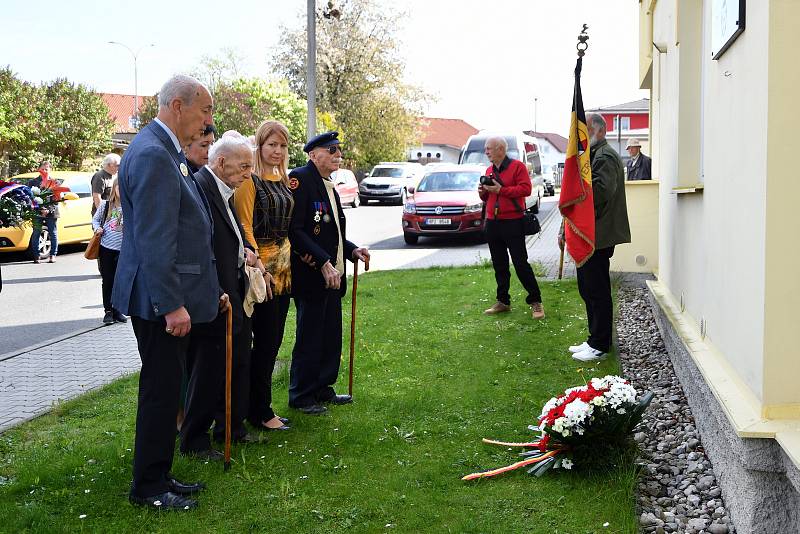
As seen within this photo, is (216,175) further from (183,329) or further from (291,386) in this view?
(291,386)

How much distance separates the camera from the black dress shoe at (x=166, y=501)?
15.0 feet

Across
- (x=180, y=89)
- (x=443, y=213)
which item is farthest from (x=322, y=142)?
(x=443, y=213)

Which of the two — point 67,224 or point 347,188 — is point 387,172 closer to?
point 347,188

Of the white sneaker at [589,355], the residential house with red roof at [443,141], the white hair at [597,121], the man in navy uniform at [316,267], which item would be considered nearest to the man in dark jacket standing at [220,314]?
the man in navy uniform at [316,267]

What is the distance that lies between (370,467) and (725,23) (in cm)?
329

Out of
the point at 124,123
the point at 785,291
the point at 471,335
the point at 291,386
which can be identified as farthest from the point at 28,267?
the point at 124,123

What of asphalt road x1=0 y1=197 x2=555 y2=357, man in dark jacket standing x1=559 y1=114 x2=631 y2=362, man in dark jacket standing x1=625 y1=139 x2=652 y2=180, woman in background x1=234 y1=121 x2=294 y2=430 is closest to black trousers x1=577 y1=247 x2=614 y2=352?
man in dark jacket standing x1=559 y1=114 x2=631 y2=362

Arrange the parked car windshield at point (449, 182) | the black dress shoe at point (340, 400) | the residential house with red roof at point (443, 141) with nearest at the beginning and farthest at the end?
the black dress shoe at point (340, 400)
the parked car windshield at point (449, 182)
the residential house with red roof at point (443, 141)

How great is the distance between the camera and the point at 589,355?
780 cm

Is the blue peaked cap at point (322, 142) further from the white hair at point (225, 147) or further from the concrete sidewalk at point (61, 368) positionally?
the concrete sidewalk at point (61, 368)

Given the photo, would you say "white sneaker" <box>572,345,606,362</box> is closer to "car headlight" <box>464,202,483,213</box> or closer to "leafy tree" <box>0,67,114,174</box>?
"car headlight" <box>464,202,483,213</box>

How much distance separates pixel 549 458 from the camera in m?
4.99

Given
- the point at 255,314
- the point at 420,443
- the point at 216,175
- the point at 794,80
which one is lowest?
the point at 420,443

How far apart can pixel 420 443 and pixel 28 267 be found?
13363mm
